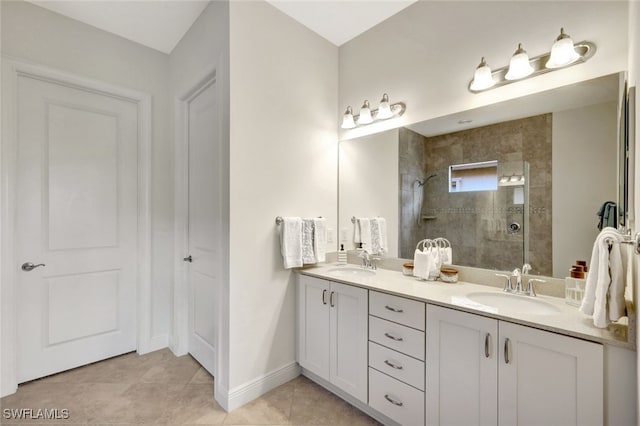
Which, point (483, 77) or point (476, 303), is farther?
point (483, 77)

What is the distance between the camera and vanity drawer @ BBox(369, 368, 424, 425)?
1.43m

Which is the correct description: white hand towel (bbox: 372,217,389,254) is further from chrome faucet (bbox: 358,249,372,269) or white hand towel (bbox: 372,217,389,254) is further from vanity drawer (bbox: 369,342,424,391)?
vanity drawer (bbox: 369,342,424,391)

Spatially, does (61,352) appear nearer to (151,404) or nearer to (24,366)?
(24,366)

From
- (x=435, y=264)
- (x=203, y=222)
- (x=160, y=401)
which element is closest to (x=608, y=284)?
(x=435, y=264)

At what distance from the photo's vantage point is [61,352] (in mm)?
2141

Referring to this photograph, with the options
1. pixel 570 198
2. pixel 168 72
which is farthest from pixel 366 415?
pixel 168 72

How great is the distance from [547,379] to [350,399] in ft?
3.86

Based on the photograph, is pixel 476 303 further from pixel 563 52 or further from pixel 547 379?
pixel 563 52

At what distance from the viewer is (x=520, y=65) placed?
1.47 metres

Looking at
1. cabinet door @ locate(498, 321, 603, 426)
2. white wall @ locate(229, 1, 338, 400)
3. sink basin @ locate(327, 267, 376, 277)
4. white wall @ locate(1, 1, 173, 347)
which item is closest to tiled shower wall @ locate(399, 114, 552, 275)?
sink basin @ locate(327, 267, 376, 277)

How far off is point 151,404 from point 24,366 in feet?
3.41

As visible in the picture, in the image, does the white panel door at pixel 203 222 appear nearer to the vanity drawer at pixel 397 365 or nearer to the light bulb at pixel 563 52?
the vanity drawer at pixel 397 365

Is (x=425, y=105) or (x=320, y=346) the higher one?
(x=425, y=105)

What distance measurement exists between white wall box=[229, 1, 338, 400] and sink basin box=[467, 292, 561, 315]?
50.4 inches
